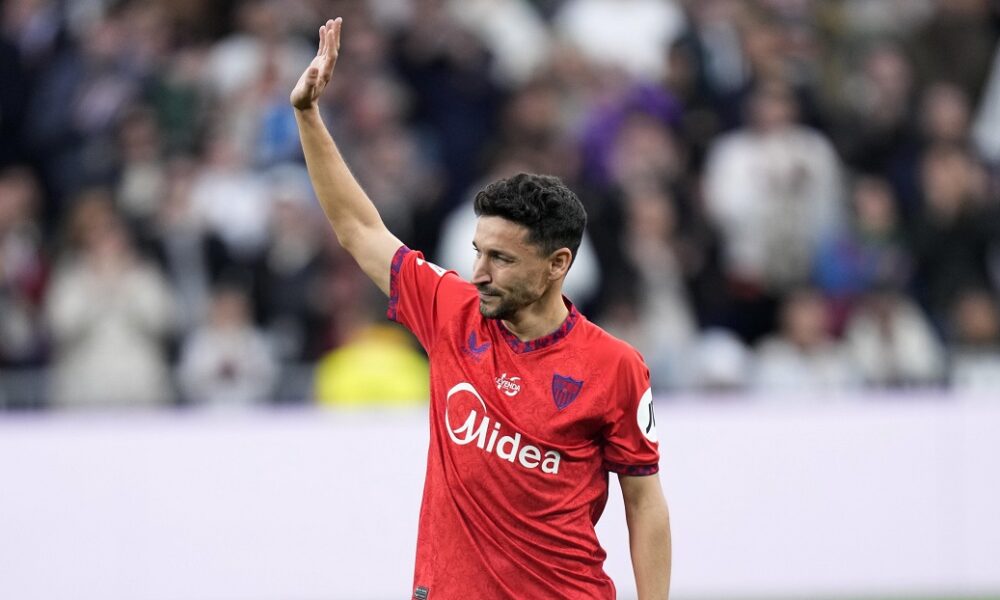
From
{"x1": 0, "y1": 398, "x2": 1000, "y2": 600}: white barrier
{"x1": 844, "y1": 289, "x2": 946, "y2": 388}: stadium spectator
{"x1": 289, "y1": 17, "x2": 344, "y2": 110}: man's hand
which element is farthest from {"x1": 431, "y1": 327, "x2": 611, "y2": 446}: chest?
{"x1": 844, "y1": 289, "x2": 946, "y2": 388}: stadium spectator

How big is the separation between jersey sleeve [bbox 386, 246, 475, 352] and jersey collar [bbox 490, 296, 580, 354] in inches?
6.6

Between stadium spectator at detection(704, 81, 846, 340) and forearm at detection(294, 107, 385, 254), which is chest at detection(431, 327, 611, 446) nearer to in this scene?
forearm at detection(294, 107, 385, 254)

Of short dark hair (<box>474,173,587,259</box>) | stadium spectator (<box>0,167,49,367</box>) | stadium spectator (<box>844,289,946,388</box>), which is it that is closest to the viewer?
short dark hair (<box>474,173,587,259</box>)

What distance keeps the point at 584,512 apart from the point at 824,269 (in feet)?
25.3

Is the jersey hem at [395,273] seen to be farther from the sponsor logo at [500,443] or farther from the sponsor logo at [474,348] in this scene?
the sponsor logo at [500,443]

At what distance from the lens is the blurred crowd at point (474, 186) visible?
439 inches

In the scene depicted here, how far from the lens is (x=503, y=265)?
5.14 meters

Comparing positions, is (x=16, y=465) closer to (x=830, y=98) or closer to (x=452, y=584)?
(x=452, y=584)

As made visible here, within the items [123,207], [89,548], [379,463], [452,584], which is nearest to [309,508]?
[379,463]

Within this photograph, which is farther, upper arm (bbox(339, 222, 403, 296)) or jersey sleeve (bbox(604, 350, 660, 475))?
upper arm (bbox(339, 222, 403, 296))

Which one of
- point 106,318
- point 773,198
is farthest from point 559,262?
point 773,198

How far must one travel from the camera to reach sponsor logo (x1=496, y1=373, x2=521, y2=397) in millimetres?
5231

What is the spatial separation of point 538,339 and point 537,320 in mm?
61

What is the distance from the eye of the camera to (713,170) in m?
12.9
